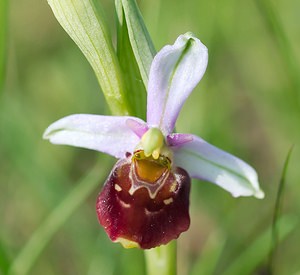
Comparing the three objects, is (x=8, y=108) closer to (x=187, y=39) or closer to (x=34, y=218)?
(x=34, y=218)

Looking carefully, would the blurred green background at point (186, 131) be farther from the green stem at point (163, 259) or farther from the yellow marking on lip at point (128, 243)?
the yellow marking on lip at point (128, 243)

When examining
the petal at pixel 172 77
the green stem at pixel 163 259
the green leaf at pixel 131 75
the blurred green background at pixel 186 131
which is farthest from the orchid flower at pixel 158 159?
the blurred green background at pixel 186 131

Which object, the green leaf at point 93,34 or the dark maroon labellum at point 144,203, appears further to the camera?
the green leaf at point 93,34

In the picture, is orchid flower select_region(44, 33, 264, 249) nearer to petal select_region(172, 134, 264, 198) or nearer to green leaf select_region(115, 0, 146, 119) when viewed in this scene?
petal select_region(172, 134, 264, 198)

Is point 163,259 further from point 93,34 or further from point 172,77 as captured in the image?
point 93,34

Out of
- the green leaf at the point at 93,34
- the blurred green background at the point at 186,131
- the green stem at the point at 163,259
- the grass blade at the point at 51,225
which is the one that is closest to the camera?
the green leaf at the point at 93,34

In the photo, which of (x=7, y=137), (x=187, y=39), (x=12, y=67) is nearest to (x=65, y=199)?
(x=7, y=137)
